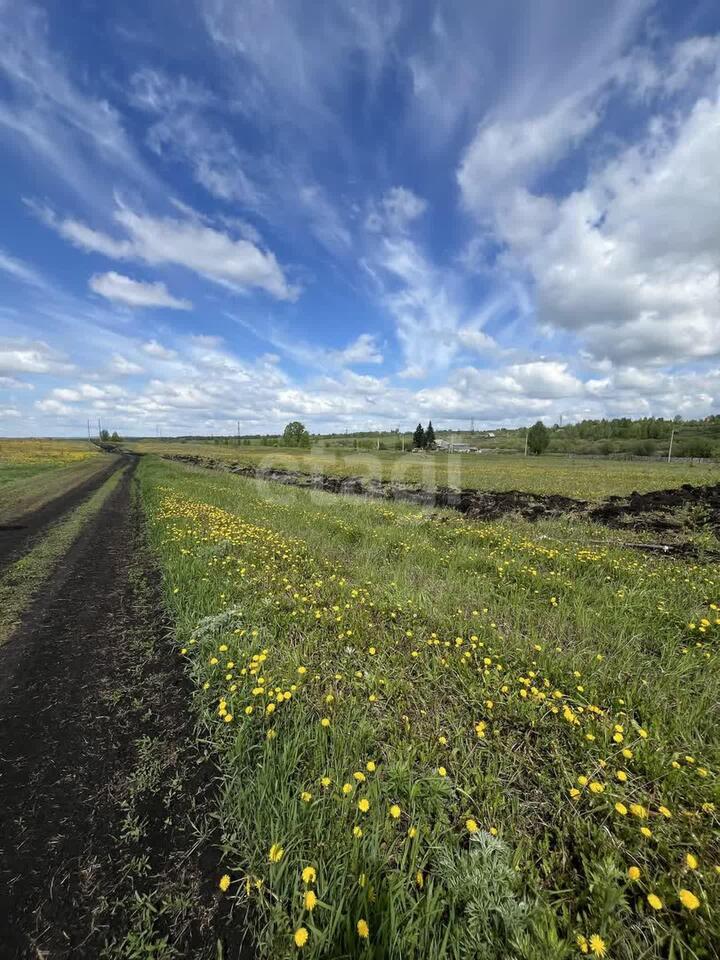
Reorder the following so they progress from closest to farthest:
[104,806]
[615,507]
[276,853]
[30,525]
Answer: [276,853]
[104,806]
[30,525]
[615,507]

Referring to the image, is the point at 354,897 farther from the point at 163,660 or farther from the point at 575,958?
the point at 163,660

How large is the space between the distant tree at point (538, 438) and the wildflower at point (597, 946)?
100 metres

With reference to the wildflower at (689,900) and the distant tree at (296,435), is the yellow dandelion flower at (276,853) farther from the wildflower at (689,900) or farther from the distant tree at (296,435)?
the distant tree at (296,435)

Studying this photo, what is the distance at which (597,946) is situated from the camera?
69.6 inches

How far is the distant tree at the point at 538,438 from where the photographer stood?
9181 cm

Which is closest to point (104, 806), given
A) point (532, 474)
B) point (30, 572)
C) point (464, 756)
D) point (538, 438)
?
point (464, 756)

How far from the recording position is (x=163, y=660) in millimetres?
4699

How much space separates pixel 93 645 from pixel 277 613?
104 inches

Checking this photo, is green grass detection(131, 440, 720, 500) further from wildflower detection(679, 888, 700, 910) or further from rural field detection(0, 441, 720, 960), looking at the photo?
wildflower detection(679, 888, 700, 910)

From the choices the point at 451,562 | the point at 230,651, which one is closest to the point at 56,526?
the point at 230,651

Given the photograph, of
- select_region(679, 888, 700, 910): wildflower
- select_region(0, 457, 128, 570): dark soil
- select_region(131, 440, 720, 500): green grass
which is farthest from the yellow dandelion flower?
select_region(131, 440, 720, 500): green grass

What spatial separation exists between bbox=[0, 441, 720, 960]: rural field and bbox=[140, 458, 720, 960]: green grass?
19mm

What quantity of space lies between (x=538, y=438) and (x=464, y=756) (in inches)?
3924

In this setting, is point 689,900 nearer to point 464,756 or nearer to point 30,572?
point 464,756
